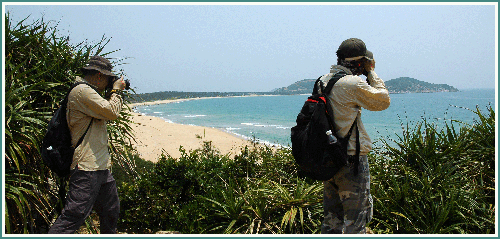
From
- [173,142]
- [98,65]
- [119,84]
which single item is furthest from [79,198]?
[173,142]

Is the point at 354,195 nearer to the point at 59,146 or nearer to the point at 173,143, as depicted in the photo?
the point at 59,146

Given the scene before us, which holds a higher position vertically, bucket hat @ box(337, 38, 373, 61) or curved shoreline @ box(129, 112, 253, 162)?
bucket hat @ box(337, 38, 373, 61)

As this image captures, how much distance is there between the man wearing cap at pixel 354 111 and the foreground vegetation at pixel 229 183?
0.85 m

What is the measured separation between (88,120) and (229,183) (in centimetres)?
191

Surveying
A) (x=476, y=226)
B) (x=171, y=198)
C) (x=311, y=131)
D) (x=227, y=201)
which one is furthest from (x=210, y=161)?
(x=476, y=226)

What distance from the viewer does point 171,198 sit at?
12.6ft

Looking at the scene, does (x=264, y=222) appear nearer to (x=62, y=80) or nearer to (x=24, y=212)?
(x=24, y=212)

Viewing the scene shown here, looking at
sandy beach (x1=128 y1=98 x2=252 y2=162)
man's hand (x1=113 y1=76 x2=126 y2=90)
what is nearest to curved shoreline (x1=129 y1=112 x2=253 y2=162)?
sandy beach (x1=128 y1=98 x2=252 y2=162)

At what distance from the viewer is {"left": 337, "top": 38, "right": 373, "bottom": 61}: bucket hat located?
2.43 metres

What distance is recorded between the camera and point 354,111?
7.71ft

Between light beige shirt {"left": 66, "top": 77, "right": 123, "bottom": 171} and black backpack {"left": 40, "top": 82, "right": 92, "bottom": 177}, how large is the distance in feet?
0.11

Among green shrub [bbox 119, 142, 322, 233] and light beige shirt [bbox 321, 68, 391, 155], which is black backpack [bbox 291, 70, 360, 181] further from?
green shrub [bbox 119, 142, 322, 233]

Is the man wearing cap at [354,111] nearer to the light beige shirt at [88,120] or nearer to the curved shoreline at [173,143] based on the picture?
the light beige shirt at [88,120]

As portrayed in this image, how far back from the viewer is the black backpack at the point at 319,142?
230cm
